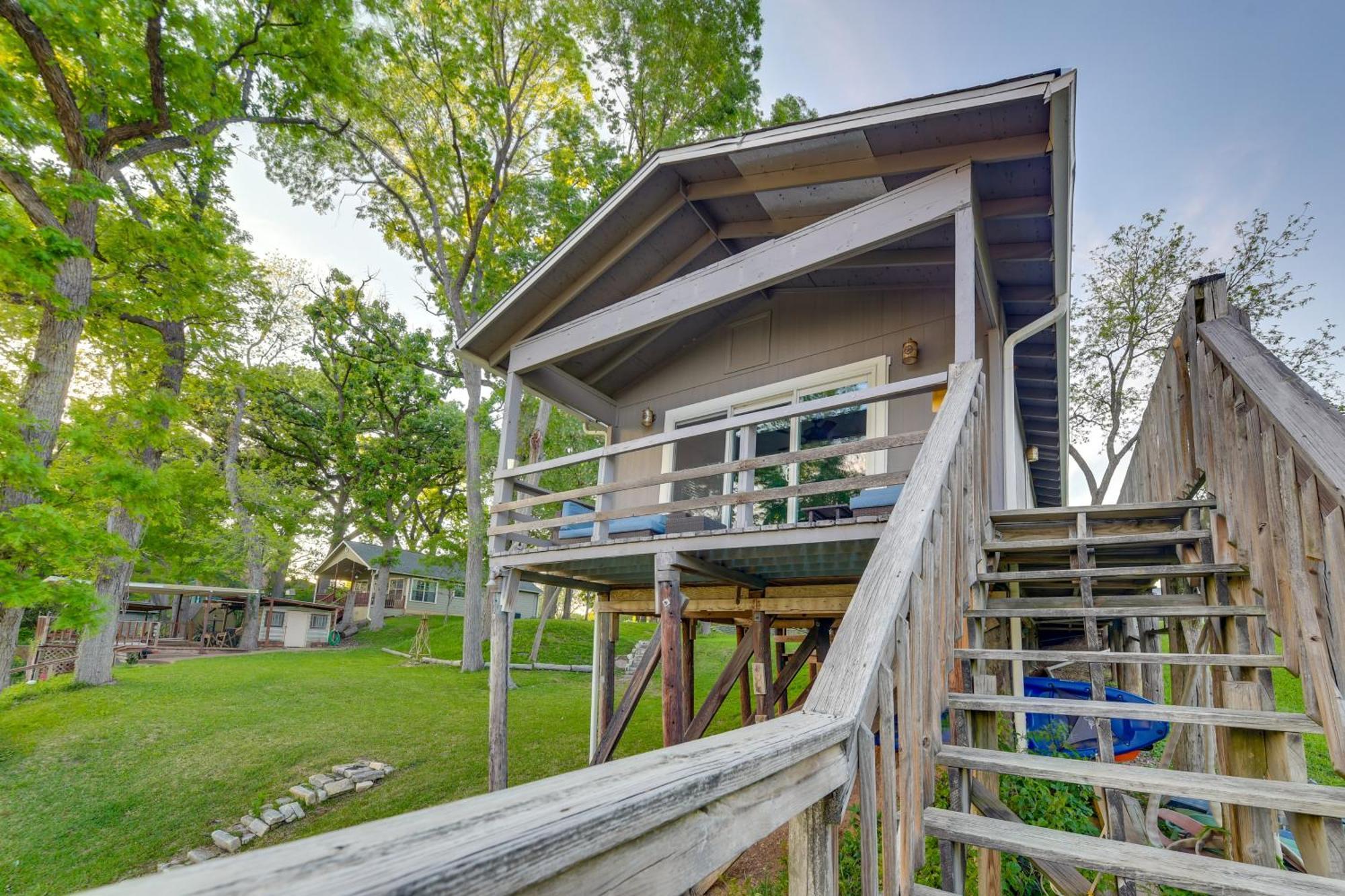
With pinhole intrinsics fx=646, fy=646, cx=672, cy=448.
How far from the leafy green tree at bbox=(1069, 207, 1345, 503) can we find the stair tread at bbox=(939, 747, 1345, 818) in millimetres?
13652

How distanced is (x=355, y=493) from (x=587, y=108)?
1474 cm

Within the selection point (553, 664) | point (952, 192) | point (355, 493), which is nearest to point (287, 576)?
point (355, 493)

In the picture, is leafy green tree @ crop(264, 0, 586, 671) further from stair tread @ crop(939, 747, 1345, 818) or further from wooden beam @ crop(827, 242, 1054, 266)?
stair tread @ crop(939, 747, 1345, 818)

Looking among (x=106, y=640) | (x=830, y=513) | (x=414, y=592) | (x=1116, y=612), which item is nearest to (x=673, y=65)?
(x=830, y=513)

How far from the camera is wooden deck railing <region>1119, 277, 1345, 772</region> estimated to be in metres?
2.05

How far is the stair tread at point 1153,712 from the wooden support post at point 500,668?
4985 millimetres

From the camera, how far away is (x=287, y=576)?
111 feet

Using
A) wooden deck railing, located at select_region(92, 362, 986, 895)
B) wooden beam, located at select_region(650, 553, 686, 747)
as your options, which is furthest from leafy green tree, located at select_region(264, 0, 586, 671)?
wooden deck railing, located at select_region(92, 362, 986, 895)

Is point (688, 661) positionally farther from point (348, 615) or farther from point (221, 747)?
point (348, 615)

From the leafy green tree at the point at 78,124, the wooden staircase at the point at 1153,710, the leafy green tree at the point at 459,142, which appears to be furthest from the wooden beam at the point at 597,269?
the leafy green tree at the point at 459,142

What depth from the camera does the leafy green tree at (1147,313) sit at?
14977 millimetres

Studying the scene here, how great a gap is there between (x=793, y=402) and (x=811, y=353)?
0.73 metres

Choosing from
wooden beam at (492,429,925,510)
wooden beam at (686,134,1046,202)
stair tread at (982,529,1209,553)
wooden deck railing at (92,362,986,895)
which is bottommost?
wooden deck railing at (92,362,986,895)

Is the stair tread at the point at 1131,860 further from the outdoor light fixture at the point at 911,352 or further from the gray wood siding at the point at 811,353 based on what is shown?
the outdoor light fixture at the point at 911,352
